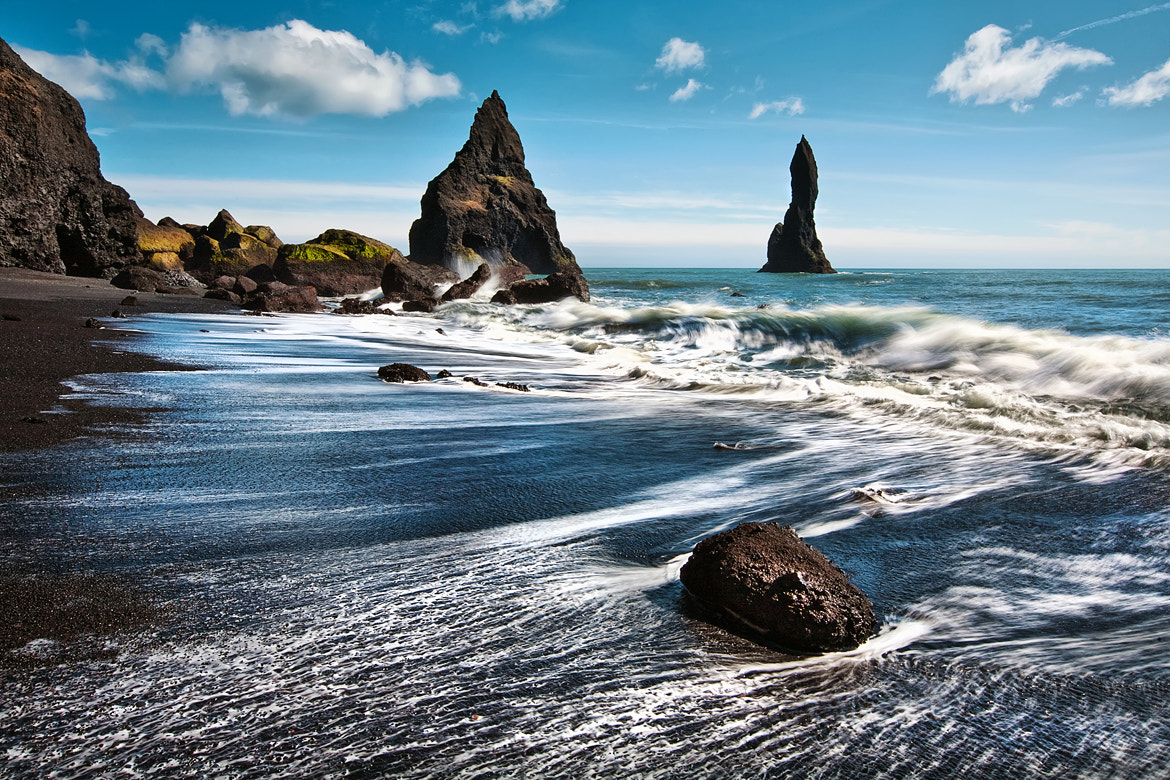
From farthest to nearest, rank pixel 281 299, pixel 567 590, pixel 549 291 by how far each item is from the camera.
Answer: pixel 549 291, pixel 281 299, pixel 567 590

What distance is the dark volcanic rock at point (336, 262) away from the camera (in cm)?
2858

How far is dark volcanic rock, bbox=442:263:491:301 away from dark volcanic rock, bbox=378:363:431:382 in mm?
18013

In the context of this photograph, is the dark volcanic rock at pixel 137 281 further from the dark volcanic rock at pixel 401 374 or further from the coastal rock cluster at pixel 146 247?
the dark volcanic rock at pixel 401 374

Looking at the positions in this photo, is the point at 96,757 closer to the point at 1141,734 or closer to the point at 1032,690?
the point at 1032,690

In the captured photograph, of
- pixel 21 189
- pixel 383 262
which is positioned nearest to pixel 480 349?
pixel 21 189

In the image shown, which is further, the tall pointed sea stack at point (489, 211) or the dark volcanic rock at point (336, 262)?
the tall pointed sea stack at point (489, 211)

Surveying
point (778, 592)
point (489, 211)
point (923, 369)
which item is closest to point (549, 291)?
point (923, 369)

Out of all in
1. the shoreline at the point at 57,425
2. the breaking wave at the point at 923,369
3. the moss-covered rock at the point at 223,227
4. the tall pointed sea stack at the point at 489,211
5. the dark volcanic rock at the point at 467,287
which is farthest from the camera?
the tall pointed sea stack at the point at 489,211

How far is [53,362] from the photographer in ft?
20.9

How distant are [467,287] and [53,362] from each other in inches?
815

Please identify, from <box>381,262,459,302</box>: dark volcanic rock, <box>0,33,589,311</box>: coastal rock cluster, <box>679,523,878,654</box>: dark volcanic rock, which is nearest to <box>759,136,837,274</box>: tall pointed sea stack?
<box>0,33,589,311</box>: coastal rock cluster

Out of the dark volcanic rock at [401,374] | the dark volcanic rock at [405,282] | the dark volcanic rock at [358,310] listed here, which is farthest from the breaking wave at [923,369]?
the dark volcanic rock at [405,282]

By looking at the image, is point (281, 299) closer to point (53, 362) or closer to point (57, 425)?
point (53, 362)

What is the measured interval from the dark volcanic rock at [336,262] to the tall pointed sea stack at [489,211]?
3525 cm
